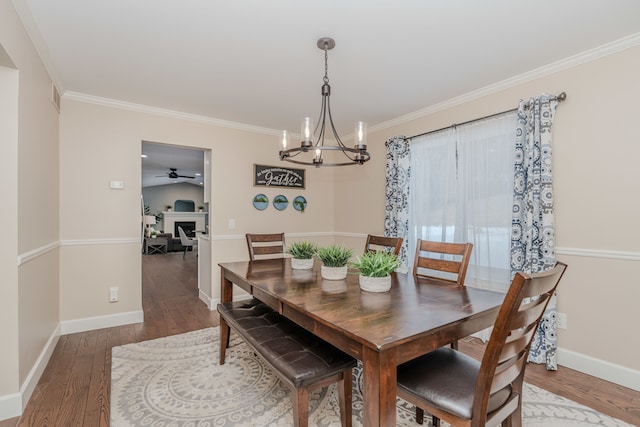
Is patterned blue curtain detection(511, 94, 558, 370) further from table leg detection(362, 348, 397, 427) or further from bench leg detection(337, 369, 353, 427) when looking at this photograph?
table leg detection(362, 348, 397, 427)

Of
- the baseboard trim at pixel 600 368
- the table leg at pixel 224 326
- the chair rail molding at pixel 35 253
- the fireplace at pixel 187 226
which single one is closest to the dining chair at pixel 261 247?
the table leg at pixel 224 326

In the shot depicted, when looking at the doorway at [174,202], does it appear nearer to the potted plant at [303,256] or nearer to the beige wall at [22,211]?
the beige wall at [22,211]

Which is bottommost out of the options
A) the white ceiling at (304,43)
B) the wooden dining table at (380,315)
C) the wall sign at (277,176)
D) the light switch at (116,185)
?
the wooden dining table at (380,315)

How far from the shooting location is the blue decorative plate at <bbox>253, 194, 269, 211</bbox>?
13.6 feet

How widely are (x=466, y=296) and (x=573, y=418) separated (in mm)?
1019

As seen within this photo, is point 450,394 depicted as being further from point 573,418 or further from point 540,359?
point 540,359

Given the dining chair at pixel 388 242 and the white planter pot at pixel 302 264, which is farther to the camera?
the dining chair at pixel 388 242

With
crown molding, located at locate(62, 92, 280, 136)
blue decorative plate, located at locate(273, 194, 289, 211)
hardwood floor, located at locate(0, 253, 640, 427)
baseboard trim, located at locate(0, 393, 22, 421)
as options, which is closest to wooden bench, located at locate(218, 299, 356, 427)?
hardwood floor, located at locate(0, 253, 640, 427)

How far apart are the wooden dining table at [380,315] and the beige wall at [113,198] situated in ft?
6.41

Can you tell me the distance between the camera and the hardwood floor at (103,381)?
5.83 ft

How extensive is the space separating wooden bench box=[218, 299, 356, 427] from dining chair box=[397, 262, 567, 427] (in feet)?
1.15

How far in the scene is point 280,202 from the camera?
14.3 feet

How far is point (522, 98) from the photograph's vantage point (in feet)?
8.63

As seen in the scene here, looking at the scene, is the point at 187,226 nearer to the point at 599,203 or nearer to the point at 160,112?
the point at 160,112
